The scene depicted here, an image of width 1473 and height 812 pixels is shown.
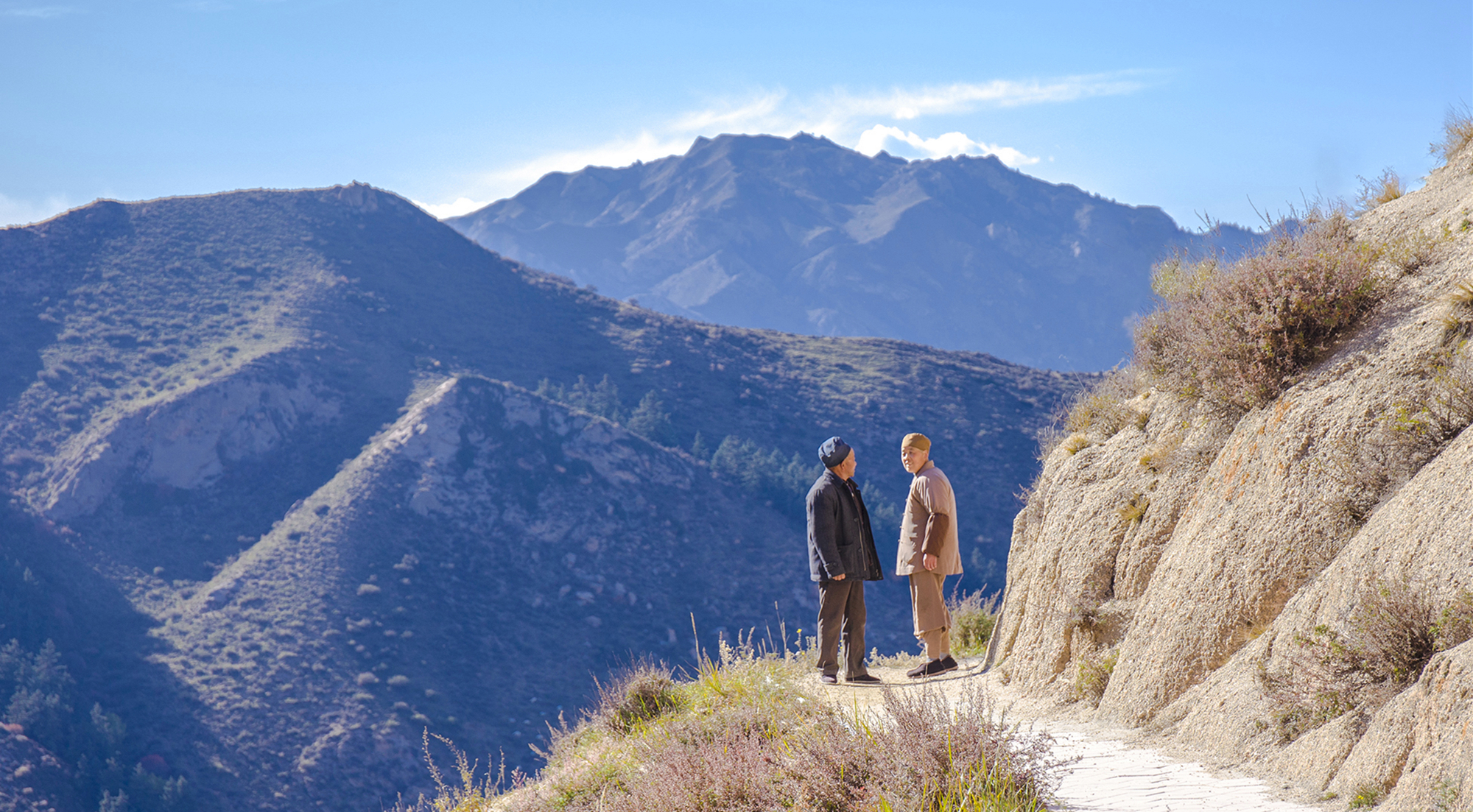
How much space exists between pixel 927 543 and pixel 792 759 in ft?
10.0

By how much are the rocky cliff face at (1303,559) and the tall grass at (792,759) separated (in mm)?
992

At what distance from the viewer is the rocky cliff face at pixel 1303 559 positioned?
3863mm

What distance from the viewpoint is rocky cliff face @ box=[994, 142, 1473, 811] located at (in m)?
3.86

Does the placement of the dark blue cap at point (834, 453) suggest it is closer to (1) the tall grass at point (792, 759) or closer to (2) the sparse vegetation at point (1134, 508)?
(1) the tall grass at point (792, 759)

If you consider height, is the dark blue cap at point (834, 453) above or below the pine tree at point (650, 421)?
above

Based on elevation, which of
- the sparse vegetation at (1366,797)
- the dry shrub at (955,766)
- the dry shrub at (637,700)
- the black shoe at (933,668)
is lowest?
the black shoe at (933,668)

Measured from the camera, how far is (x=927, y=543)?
7.33m

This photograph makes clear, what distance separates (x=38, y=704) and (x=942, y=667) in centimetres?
3321

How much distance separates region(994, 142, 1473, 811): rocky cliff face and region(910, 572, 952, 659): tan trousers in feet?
1.98

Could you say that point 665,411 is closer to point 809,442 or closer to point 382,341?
point 809,442

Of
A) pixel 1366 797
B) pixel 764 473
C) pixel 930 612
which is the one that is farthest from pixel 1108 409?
pixel 764 473

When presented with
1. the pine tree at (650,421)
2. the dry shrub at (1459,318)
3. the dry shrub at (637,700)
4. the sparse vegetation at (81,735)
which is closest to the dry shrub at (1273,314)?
the dry shrub at (1459,318)

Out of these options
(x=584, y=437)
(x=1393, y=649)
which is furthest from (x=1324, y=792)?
(x=584, y=437)

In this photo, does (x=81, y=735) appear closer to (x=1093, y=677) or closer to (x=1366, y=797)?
(x=1093, y=677)
